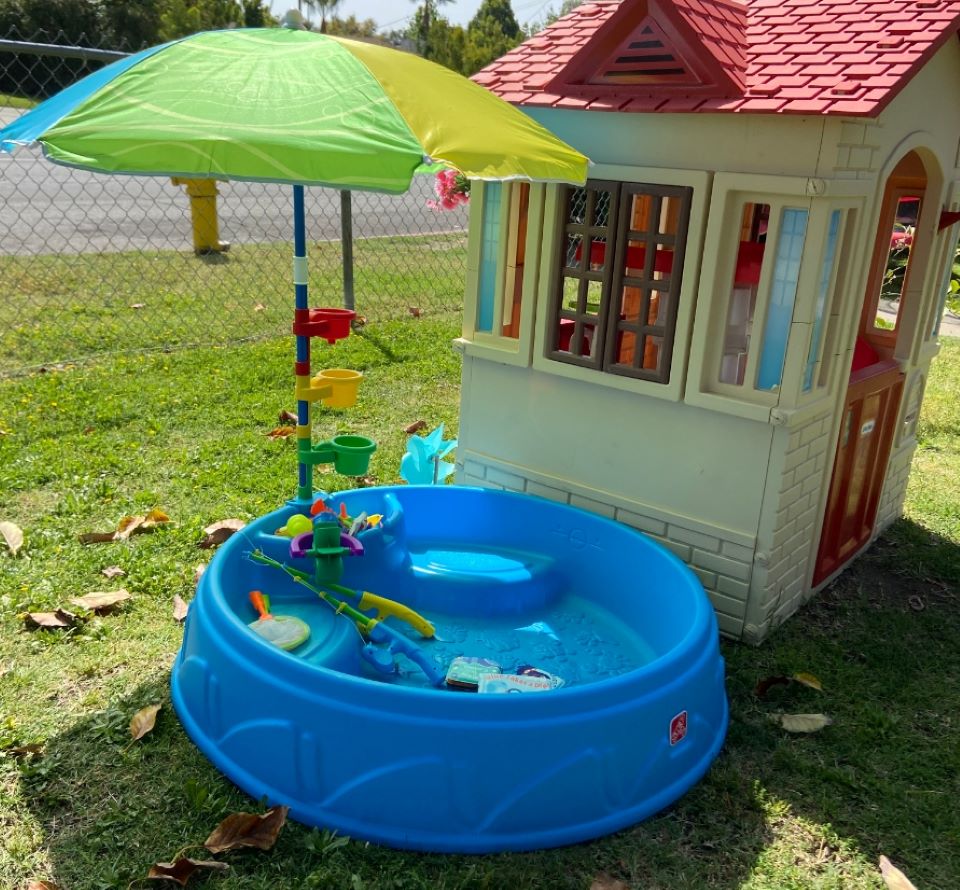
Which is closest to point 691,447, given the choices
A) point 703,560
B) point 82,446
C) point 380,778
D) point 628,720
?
point 703,560

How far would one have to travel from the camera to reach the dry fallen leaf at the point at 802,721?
311cm

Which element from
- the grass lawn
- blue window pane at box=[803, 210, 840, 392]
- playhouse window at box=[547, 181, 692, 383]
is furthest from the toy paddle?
blue window pane at box=[803, 210, 840, 392]

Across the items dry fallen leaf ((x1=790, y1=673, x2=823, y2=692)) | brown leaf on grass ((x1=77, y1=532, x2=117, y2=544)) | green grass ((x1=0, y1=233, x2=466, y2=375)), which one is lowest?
dry fallen leaf ((x1=790, y1=673, x2=823, y2=692))

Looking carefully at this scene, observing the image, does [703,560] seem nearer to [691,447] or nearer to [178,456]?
[691,447]

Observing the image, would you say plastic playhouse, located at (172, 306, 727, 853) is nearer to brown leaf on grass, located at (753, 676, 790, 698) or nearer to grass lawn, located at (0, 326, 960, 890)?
grass lawn, located at (0, 326, 960, 890)

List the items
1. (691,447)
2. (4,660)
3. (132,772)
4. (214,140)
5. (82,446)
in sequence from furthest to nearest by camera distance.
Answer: (82,446) → (691,447) → (4,660) → (132,772) → (214,140)

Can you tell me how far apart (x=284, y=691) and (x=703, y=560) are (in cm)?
185

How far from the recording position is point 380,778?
2.45m

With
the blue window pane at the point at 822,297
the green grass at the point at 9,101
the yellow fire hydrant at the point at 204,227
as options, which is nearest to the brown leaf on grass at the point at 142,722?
the blue window pane at the point at 822,297

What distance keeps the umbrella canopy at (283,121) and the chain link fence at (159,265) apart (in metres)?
3.10

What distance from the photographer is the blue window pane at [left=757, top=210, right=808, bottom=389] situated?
10.8 feet

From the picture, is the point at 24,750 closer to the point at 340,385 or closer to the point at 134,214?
the point at 340,385

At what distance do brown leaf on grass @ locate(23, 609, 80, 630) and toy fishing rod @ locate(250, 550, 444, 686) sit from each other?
0.70m

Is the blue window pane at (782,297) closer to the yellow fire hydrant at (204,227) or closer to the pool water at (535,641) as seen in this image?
the pool water at (535,641)
